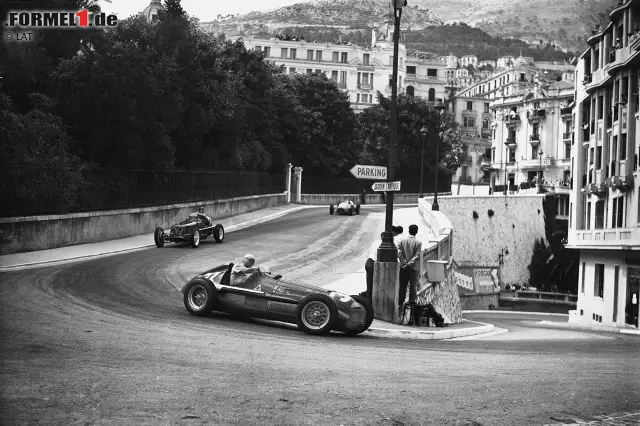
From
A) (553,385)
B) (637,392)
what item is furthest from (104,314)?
(637,392)

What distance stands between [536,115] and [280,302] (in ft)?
255

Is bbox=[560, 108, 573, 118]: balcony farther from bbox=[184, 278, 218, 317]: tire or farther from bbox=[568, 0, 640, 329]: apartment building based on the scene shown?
bbox=[184, 278, 218, 317]: tire

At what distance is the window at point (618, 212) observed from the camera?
48.6 m

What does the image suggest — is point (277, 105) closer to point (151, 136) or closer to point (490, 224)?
point (490, 224)

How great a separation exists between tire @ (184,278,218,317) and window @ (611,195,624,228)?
38102 mm

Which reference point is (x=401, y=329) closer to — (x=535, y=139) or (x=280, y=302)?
(x=280, y=302)

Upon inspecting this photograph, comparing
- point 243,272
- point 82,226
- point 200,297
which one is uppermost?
point 82,226

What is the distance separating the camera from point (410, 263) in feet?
59.5

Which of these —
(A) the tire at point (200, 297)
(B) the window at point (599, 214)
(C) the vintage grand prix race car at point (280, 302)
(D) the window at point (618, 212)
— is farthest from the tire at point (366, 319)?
(B) the window at point (599, 214)

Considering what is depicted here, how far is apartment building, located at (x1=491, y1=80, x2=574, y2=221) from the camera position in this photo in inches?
3295

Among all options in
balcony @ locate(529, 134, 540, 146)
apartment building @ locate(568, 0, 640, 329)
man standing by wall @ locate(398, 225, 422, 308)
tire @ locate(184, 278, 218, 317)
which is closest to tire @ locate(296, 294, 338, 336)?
tire @ locate(184, 278, 218, 317)

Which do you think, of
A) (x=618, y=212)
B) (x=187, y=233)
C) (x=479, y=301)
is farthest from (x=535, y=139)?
(x=187, y=233)

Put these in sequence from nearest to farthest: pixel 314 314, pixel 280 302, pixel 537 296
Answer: pixel 314 314
pixel 280 302
pixel 537 296

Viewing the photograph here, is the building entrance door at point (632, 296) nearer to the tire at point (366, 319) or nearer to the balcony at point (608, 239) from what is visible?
the balcony at point (608, 239)
